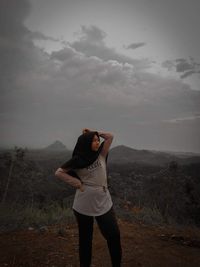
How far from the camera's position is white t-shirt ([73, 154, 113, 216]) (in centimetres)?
217

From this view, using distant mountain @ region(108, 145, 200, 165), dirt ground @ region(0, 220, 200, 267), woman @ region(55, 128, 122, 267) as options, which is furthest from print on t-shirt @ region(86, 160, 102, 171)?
distant mountain @ region(108, 145, 200, 165)

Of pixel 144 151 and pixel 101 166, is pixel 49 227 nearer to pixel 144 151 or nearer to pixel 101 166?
Answer: pixel 101 166

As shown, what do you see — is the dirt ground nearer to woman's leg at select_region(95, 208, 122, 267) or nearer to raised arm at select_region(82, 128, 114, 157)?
woman's leg at select_region(95, 208, 122, 267)

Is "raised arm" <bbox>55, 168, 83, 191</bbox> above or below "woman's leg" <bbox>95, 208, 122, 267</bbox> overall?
above

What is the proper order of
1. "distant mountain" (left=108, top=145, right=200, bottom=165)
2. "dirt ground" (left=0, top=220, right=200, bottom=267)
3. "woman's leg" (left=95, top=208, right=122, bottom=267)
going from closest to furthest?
"woman's leg" (left=95, top=208, right=122, bottom=267) < "dirt ground" (left=0, top=220, right=200, bottom=267) < "distant mountain" (left=108, top=145, right=200, bottom=165)

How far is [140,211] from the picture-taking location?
5.97 meters

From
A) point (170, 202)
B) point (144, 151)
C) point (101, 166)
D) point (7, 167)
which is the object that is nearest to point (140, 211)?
point (170, 202)

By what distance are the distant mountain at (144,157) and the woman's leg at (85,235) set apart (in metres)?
14.9

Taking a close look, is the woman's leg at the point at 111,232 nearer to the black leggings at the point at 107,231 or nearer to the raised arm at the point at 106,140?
the black leggings at the point at 107,231

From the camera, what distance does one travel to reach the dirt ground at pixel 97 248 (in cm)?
318

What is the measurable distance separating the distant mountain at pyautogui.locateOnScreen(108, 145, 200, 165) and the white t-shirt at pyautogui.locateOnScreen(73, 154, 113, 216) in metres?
14.9

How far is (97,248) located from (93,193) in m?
1.80

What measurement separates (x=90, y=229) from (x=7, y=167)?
751cm

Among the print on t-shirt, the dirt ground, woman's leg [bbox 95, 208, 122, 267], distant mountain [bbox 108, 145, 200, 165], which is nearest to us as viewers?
woman's leg [bbox 95, 208, 122, 267]
